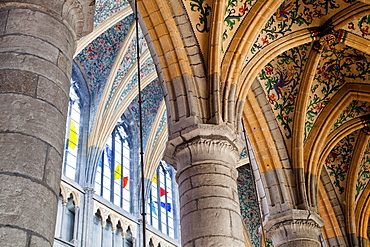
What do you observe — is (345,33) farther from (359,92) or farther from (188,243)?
(188,243)

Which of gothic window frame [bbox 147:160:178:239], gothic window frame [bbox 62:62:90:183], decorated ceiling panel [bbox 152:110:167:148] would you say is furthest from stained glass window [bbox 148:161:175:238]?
gothic window frame [bbox 62:62:90:183]

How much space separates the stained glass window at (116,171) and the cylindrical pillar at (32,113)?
999 centimetres

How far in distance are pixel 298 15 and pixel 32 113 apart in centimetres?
672

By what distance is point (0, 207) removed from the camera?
97.9 inches

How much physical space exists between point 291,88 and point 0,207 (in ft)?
25.5

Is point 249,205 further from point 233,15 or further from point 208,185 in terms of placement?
point 208,185

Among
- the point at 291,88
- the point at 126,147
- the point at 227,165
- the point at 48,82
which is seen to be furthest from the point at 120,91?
the point at 48,82

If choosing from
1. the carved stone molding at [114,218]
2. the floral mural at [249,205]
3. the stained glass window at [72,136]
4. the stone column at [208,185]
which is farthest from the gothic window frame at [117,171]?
the stone column at [208,185]

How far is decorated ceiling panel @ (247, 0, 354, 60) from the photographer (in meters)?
8.44

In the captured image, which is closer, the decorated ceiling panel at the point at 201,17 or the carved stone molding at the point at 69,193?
the decorated ceiling panel at the point at 201,17

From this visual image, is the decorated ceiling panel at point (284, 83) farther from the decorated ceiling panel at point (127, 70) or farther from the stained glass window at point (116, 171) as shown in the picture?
the stained glass window at point (116, 171)

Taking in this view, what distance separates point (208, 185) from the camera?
5578 millimetres

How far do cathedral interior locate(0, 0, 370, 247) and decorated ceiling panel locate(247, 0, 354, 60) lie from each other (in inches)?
1.0

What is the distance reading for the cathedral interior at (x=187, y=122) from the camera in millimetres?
3045
